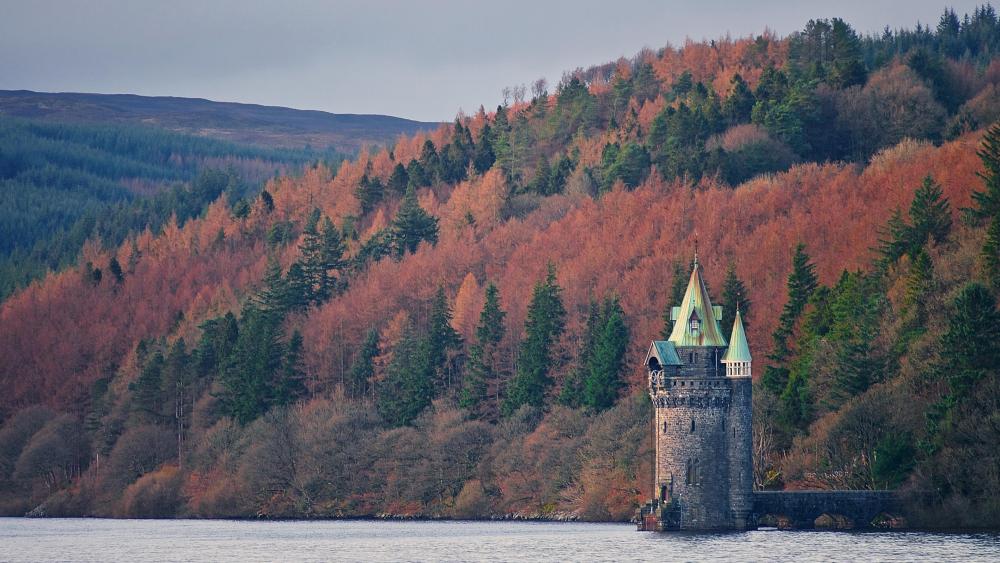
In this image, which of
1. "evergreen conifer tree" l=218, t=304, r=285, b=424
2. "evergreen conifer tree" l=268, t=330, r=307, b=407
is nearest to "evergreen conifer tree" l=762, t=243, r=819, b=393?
"evergreen conifer tree" l=268, t=330, r=307, b=407

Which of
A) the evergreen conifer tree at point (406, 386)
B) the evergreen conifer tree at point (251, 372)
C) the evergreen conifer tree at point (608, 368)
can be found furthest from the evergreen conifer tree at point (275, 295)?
the evergreen conifer tree at point (608, 368)

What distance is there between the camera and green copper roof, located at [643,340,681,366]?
288ft

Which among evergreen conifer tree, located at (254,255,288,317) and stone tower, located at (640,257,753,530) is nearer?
stone tower, located at (640,257,753,530)

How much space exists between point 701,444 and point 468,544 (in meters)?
12.5

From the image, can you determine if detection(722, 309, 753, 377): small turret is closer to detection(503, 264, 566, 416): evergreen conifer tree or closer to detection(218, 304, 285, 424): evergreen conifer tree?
detection(503, 264, 566, 416): evergreen conifer tree

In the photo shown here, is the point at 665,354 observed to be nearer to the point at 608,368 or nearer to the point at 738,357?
the point at 738,357

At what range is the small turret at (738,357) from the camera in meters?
87.6

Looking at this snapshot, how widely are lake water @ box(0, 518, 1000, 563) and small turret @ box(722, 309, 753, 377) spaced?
27.9 ft

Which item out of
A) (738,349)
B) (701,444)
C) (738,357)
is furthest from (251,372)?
(701,444)

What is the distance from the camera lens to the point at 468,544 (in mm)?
85312

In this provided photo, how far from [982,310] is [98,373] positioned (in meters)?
119

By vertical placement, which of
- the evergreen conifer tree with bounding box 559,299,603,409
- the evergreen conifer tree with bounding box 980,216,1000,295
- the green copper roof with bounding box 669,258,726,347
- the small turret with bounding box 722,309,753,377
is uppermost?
the evergreen conifer tree with bounding box 980,216,1000,295

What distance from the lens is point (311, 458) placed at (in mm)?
127688

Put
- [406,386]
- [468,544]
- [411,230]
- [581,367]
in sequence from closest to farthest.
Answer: [468,544] < [581,367] < [406,386] < [411,230]
